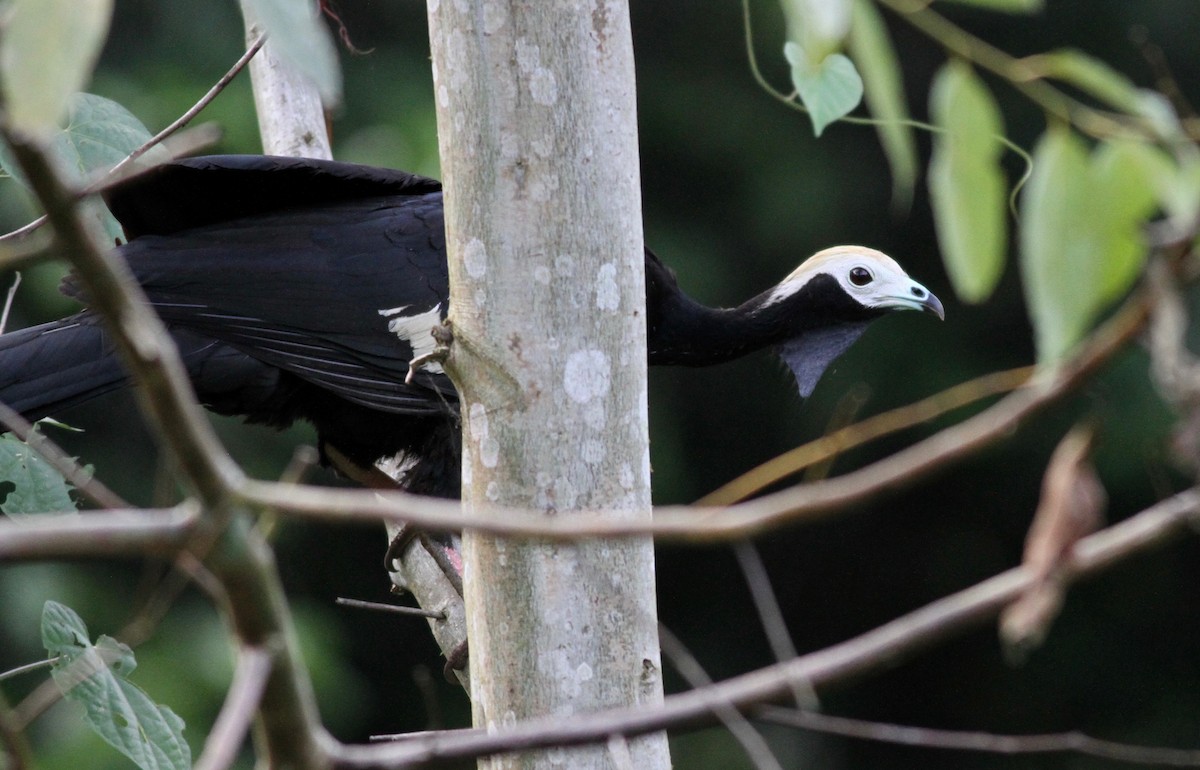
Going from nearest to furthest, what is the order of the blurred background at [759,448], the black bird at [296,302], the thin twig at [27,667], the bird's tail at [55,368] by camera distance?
the thin twig at [27,667]
the bird's tail at [55,368]
the black bird at [296,302]
the blurred background at [759,448]

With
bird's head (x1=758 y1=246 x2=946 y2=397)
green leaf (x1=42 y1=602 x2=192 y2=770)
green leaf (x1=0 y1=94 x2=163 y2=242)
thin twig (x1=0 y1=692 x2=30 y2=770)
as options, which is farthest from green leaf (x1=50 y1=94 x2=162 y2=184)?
bird's head (x1=758 y1=246 x2=946 y2=397)

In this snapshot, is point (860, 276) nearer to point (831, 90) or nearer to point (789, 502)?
point (831, 90)

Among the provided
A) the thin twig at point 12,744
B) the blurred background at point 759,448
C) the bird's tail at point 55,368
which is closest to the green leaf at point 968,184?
the thin twig at point 12,744

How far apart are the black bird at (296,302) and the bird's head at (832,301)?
0.88 metres

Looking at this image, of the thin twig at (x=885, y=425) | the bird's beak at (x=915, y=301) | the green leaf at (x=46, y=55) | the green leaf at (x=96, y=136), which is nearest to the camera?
the green leaf at (x=46, y=55)

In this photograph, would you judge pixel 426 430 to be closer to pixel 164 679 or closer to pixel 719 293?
pixel 164 679

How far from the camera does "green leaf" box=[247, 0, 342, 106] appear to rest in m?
0.58

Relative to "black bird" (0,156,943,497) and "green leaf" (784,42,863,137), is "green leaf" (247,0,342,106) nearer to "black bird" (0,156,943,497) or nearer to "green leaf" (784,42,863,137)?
"green leaf" (784,42,863,137)

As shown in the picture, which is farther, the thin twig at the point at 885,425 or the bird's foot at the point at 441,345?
the bird's foot at the point at 441,345

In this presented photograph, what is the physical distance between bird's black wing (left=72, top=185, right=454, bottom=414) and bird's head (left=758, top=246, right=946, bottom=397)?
88 centimetres

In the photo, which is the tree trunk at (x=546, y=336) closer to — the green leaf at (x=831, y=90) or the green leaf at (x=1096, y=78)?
the green leaf at (x=831, y=90)

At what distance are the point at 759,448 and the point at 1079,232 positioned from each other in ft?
19.8

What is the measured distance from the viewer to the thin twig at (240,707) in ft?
2.03

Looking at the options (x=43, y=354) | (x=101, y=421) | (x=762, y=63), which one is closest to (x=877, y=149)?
(x=762, y=63)
